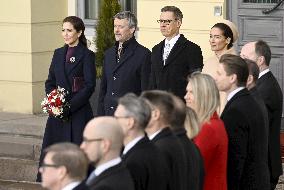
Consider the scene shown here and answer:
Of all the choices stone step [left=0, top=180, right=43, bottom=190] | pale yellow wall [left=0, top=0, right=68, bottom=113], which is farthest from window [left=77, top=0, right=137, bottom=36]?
stone step [left=0, top=180, right=43, bottom=190]

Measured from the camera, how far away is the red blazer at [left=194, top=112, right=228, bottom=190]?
26.7 feet

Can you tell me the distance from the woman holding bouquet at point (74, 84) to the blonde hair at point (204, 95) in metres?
3.53

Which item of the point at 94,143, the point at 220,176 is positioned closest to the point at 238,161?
the point at 220,176

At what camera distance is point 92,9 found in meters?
16.7

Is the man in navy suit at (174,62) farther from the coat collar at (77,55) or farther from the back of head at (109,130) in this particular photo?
the back of head at (109,130)

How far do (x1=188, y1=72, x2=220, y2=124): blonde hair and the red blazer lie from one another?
105 millimetres

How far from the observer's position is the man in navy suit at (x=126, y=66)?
11336 mm

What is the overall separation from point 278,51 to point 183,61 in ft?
10.9

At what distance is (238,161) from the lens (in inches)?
342

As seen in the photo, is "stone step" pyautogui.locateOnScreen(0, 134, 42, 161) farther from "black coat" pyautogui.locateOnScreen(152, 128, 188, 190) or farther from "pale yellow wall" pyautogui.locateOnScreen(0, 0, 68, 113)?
"black coat" pyautogui.locateOnScreen(152, 128, 188, 190)

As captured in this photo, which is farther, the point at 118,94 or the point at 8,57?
the point at 8,57

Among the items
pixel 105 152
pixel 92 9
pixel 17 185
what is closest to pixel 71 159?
pixel 105 152

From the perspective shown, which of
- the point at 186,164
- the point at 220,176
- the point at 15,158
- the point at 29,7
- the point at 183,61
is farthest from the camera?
the point at 29,7

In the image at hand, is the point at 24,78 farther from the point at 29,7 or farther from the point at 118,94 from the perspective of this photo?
the point at 118,94
